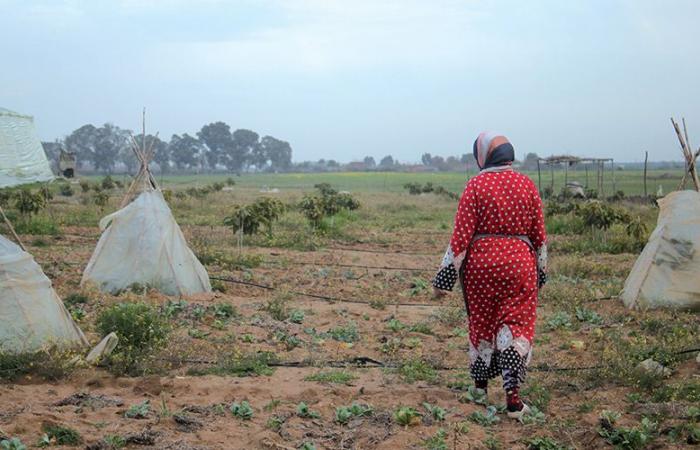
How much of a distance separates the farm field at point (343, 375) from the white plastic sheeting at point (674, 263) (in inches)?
7.9

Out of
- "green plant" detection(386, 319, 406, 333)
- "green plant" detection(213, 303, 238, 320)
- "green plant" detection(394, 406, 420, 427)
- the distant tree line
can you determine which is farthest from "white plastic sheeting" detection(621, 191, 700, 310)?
the distant tree line

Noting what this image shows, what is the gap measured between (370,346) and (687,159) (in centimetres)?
413

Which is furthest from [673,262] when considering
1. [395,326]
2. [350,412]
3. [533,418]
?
[350,412]

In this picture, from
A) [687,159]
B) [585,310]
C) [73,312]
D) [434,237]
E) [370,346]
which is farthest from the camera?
[434,237]

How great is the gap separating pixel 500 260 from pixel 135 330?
2773 millimetres

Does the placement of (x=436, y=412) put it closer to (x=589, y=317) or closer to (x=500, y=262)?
(x=500, y=262)

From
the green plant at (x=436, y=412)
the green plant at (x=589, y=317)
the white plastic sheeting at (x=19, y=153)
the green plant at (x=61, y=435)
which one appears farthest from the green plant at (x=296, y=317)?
the white plastic sheeting at (x=19, y=153)

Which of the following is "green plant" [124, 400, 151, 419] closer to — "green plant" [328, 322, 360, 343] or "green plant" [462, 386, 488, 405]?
"green plant" [462, 386, 488, 405]

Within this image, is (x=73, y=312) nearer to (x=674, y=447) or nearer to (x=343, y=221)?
(x=674, y=447)

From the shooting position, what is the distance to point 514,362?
4234mm

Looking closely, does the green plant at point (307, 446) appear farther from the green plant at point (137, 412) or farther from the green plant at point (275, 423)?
the green plant at point (137, 412)

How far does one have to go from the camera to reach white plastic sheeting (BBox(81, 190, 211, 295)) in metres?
8.06

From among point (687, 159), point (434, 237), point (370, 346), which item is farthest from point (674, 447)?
point (434, 237)

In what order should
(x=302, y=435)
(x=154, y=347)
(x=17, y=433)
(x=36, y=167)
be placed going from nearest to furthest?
1. (x=17, y=433)
2. (x=302, y=435)
3. (x=154, y=347)
4. (x=36, y=167)
